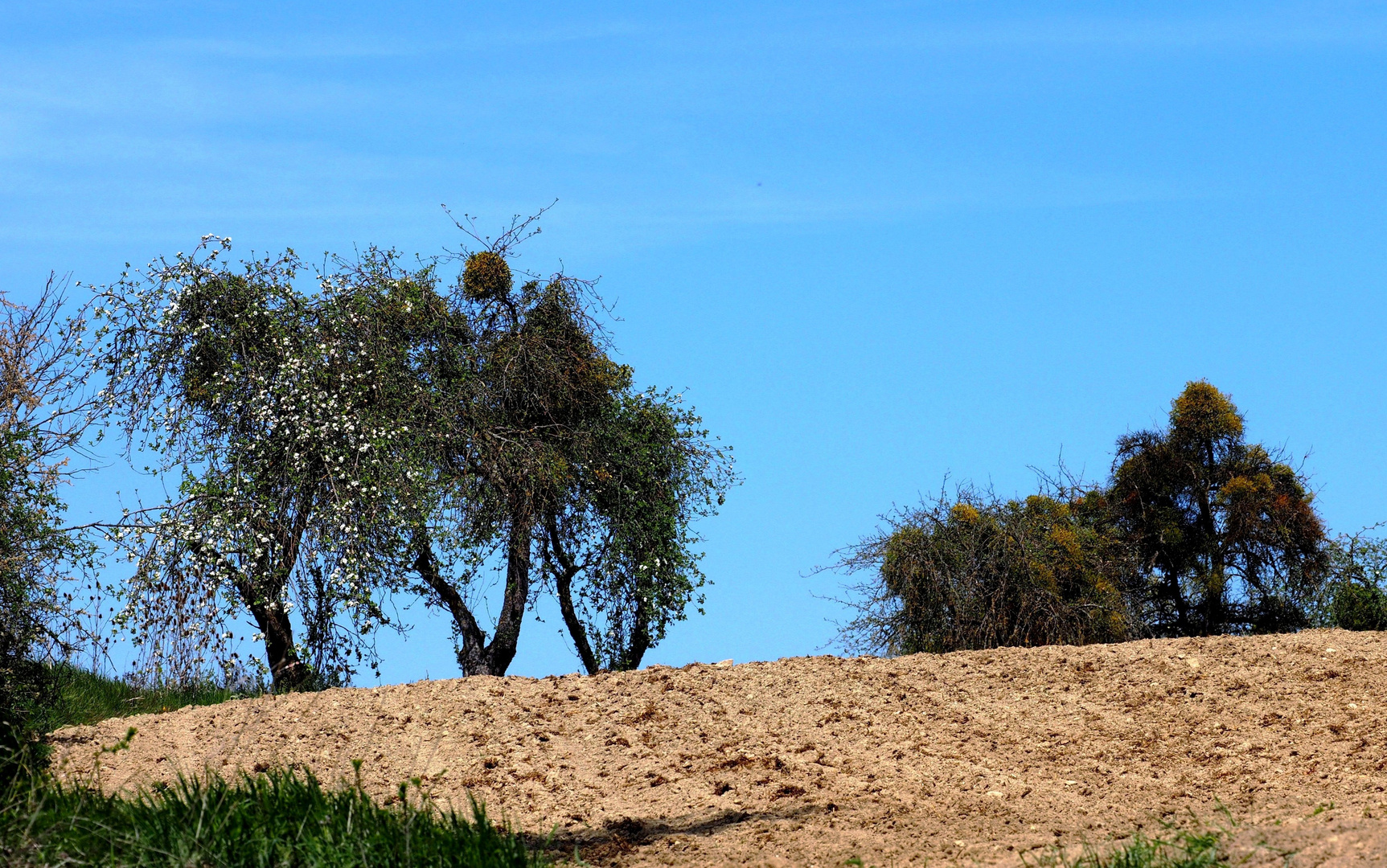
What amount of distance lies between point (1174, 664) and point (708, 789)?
15.2 feet

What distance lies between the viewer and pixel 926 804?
7102 millimetres

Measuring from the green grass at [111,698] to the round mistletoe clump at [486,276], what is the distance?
566cm

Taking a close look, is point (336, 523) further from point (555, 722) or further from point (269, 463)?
point (555, 722)

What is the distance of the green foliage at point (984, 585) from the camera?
14.7m

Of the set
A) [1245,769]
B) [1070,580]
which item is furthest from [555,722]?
[1070,580]

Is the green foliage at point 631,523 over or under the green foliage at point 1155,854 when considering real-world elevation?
over

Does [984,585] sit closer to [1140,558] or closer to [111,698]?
[1140,558]

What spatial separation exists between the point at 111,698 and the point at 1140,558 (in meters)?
14.0

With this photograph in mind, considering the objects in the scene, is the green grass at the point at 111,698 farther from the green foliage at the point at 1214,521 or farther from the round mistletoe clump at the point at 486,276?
the green foliage at the point at 1214,521

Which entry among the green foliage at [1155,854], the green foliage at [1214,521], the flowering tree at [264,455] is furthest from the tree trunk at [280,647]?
the green foliage at [1214,521]

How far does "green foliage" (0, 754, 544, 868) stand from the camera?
514 cm

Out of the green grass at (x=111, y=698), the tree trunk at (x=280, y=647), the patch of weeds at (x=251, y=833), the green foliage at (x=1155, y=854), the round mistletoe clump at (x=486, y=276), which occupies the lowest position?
the green foliage at (x=1155, y=854)

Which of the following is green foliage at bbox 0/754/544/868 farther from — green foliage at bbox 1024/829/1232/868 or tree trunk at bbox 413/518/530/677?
tree trunk at bbox 413/518/530/677

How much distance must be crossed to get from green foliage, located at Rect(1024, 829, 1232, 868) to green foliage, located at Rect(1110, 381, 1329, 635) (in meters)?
12.3
